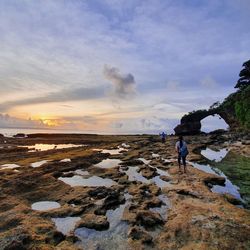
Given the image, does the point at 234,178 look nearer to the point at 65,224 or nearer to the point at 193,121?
the point at 65,224

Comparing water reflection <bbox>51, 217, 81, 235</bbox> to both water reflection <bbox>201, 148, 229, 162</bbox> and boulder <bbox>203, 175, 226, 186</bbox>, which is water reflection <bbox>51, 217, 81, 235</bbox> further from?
water reflection <bbox>201, 148, 229, 162</bbox>

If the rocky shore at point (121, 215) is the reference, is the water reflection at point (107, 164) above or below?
above

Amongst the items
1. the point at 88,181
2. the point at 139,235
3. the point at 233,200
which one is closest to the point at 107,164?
the point at 88,181

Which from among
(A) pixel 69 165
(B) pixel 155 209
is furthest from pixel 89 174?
(B) pixel 155 209

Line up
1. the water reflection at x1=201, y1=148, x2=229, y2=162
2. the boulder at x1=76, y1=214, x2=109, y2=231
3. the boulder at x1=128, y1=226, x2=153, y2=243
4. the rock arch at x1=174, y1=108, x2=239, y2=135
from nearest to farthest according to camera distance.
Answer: the boulder at x1=128, y1=226, x2=153, y2=243 < the boulder at x1=76, y1=214, x2=109, y2=231 < the water reflection at x1=201, y1=148, x2=229, y2=162 < the rock arch at x1=174, y1=108, x2=239, y2=135

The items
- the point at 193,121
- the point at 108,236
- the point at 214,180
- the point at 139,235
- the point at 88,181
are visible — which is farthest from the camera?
the point at 193,121

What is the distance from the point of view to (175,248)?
41.0 ft

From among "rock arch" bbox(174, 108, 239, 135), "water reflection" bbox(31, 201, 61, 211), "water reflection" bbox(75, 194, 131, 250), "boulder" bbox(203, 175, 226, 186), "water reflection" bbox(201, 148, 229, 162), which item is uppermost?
"rock arch" bbox(174, 108, 239, 135)

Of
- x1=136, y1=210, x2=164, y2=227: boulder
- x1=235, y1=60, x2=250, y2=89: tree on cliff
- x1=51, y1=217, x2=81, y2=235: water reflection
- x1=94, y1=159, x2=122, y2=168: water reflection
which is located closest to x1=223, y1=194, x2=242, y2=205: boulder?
x1=136, y1=210, x2=164, y2=227: boulder

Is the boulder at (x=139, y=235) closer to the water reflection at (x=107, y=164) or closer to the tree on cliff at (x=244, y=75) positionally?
the water reflection at (x=107, y=164)

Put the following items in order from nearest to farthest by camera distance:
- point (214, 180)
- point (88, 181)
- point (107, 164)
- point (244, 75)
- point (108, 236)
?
point (108, 236) < point (214, 180) < point (88, 181) < point (107, 164) < point (244, 75)

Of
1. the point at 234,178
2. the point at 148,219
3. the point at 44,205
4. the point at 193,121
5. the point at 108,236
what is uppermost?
the point at 193,121

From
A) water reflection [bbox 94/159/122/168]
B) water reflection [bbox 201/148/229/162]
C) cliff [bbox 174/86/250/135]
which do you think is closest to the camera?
water reflection [bbox 94/159/122/168]

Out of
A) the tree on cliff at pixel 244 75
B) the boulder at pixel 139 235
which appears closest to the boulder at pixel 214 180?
the boulder at pixel 139 235
